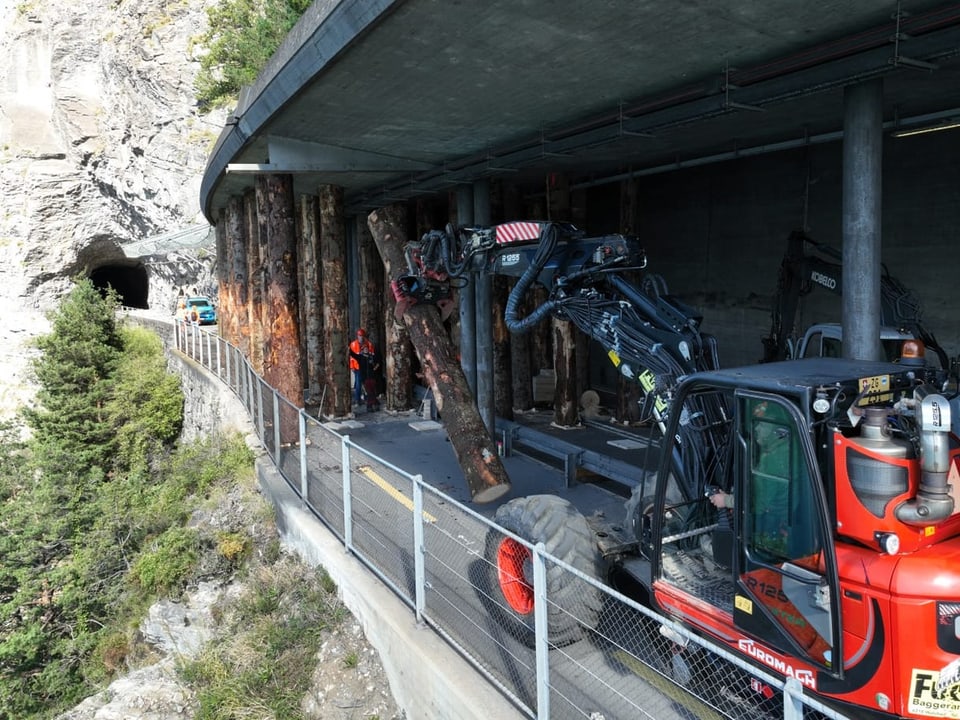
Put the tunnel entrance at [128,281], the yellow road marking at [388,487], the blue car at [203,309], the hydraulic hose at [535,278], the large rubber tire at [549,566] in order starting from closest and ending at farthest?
the large rubber tire at [549,566] < the hydraulic hose at [535,278] < the yellow road marking at [388,487] < the blue car at [203,309] < the tunnel entrance at [128,281]

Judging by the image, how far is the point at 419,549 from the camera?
5117 mm

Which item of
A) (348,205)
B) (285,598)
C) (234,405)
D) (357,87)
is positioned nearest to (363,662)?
(285,598)

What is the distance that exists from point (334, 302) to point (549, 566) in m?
9.90

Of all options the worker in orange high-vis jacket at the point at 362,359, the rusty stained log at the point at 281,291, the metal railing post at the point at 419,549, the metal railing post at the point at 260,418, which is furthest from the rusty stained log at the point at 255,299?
the metal railing post at the point at 419,549

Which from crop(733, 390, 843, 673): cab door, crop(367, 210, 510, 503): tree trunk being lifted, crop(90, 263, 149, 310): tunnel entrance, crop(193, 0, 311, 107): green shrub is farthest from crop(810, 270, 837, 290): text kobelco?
→ crop(90, 263, 149, 310): tunnel entrance

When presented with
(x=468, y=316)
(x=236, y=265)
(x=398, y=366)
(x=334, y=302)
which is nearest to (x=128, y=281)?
(x=236, y=265)

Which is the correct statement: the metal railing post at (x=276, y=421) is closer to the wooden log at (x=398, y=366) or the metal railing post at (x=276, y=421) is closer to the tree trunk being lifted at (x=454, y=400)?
the tree trunk being lifted at (x=454, y=400)

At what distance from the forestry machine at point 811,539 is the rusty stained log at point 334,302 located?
9437mm

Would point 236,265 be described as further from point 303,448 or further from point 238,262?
point 303,448

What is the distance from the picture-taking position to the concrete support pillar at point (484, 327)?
37.2 feet

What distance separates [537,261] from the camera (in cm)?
695

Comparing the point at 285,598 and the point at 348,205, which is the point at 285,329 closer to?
the point at 348,205

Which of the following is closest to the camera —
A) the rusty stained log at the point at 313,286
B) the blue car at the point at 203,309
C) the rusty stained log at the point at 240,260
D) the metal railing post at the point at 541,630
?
the metal railing post at the point at 541,630

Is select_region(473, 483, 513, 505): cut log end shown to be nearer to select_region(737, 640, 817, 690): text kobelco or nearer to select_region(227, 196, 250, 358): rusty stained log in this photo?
select_region(737, 640, 817, 690): text kobelco
